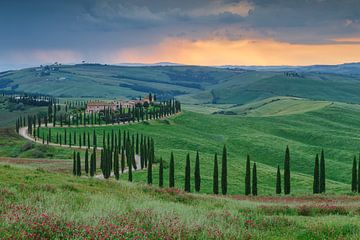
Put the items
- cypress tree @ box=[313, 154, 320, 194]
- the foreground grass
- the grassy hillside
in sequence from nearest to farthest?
the foreground grass
cypress tree @ box=[313, 154, 320, 194]
the grassy hillside

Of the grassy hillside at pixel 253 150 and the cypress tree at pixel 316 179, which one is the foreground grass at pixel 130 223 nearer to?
the cypress tree at pixel 316 179

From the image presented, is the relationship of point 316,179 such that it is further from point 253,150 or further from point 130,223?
point 253,150

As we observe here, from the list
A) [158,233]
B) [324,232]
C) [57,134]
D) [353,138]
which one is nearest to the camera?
[158,233]

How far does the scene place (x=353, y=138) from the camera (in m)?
186

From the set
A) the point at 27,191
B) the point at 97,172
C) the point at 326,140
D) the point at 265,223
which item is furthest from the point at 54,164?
the point at 326,140

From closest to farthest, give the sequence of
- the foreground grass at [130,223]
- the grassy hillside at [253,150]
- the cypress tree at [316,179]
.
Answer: the foreground grass at [130,223] < the cypress tree at [316,179] < the grassy hillside at [253,150]

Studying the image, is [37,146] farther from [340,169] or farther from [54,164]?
[340,169]

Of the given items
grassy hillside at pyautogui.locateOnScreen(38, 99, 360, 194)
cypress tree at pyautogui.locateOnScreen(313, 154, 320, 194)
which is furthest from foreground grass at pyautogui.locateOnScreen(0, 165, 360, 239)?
grassy hillside at pyautogui.locateOnScreen(38, 99, 360, 194)

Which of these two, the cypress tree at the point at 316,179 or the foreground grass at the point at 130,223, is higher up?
the foreground grass at the point at 130,223

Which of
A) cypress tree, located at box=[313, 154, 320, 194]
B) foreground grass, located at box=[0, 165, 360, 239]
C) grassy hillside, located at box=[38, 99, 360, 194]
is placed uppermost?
foreground grass, located at box=[0, 165, 360, 239]

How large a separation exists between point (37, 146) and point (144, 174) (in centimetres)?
5189

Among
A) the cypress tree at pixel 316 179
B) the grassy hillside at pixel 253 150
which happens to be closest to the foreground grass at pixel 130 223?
the cypress tree at pixel 316 179

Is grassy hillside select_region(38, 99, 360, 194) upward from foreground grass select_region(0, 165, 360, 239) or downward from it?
downward

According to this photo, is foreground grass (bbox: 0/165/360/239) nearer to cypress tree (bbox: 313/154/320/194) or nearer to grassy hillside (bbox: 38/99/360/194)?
cypress tree (bbox: 313/154/320/194)
